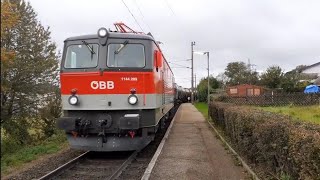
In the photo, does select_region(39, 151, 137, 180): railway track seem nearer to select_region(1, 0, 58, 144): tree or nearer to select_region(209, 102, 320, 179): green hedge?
select_region(209, 102, 320, 179): green hedge

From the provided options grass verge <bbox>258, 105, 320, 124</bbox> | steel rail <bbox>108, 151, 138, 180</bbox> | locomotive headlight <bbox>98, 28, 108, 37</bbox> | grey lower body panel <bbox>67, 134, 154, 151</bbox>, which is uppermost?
locomotive headlight <bbox>98, 28, 108, 37</bbox>

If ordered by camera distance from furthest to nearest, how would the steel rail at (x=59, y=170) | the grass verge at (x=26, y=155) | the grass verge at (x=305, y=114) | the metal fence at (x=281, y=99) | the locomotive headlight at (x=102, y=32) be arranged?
the metal fence at (x=281, y=99), the grass verge at (x=305, y=114), the locomotive headlight at (x=102, y=32), the grass verge at (x=26, y=155), the steel rail at (x=59, y=170)

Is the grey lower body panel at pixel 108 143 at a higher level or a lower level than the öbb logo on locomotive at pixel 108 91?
lower

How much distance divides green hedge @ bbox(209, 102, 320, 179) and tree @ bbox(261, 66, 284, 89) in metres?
50.6

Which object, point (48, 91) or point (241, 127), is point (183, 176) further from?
point (48, 91)

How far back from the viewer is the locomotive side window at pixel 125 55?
11.3 metres

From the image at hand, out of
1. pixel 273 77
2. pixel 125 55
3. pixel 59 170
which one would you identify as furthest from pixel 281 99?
pixel 59 170

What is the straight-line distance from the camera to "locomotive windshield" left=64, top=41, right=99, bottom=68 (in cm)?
1131

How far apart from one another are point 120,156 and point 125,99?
202 centimetres

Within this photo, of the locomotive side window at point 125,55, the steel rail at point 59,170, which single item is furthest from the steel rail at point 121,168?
the locomotive side window at point 125,55

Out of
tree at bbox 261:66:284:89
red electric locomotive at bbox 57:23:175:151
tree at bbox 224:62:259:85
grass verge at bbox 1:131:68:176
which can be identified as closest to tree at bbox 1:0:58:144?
grass verge at bbox 1:131:68:176

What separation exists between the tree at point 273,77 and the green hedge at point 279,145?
166ft

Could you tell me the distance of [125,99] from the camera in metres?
11.1

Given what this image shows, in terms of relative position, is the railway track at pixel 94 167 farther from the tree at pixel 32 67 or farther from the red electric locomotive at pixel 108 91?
the tree at pixel 32 67
